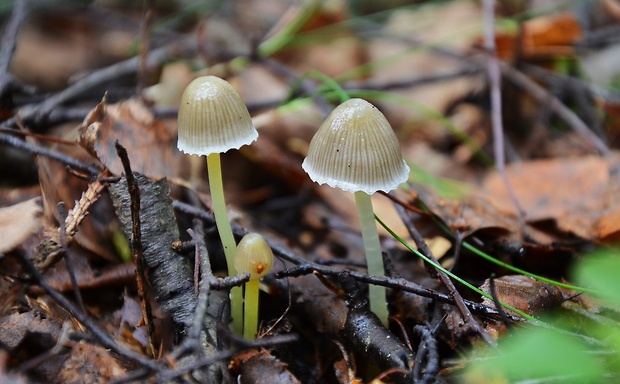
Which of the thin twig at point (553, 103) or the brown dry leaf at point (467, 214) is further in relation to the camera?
the thin twig at point (553, 103)

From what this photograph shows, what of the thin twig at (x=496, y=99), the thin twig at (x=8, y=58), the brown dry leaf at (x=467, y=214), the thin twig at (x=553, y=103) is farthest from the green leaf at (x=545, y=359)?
the thin twig at (x=553, y=103)

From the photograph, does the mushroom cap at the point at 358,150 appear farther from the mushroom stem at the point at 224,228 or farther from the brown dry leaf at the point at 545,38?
the brown dry leaf at the point at 545,38

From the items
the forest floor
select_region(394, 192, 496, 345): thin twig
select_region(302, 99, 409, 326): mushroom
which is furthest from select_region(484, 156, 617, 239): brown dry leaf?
select_region(302, 99, 409, 326): mushroom

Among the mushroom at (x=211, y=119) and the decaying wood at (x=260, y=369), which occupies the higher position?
the mushroom at (x=211, y=119)

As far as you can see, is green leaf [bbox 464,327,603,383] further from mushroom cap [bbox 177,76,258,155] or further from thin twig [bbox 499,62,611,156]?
thin twig [bbox 499,62,611,156]

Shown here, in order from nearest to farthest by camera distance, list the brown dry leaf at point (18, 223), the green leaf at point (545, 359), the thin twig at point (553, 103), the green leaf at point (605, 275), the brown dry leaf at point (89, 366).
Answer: the green leaf at point (545, 359), the green leaf at point (605, 275), the brown dry leaf at point (89, 366), the brown dry leaf at point (18, 223), the thin twig at point (553, 103)

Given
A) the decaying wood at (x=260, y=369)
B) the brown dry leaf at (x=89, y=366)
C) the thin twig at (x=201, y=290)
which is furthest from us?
the decaying wood at (x=260, y=369)

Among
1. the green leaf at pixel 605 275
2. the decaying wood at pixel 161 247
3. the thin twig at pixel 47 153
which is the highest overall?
the thin twig at pixel 47 153

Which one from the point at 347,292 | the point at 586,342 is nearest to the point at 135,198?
the point at 347,292
